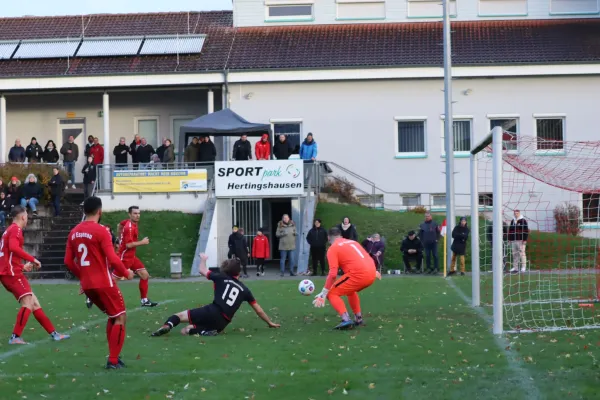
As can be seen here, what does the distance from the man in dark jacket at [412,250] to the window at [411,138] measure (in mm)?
9313

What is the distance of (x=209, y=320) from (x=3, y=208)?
1923 cm

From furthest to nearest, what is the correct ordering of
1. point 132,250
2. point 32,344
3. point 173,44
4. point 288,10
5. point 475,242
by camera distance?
point 288,10, point 173,44, point 132,250, point 475,242, point 32,344

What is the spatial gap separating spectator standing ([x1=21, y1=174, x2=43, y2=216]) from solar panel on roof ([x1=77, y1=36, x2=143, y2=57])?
905 cm

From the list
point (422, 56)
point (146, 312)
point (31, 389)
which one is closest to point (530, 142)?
point (146, 312)

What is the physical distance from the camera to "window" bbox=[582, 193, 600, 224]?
20.5m

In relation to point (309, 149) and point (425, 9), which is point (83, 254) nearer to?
point (309, 149)

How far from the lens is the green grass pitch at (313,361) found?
930 cm

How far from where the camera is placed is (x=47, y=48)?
4009 cm

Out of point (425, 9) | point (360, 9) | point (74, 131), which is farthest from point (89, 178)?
point (425, 9)

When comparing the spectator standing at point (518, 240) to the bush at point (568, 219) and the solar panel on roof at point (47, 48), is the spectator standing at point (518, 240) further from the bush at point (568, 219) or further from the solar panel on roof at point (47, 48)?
the solar panel on roof at point (47, 48)

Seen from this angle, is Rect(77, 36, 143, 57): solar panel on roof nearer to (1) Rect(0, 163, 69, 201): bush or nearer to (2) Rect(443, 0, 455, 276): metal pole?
(1) Rect(0, 163, 69, 201): bush

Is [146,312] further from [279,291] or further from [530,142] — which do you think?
[530,142]

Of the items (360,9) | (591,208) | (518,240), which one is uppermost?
(360,9)

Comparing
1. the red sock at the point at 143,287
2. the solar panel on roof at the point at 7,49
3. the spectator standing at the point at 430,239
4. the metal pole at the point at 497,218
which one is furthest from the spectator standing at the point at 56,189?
the metal pole at the point at 497,218
